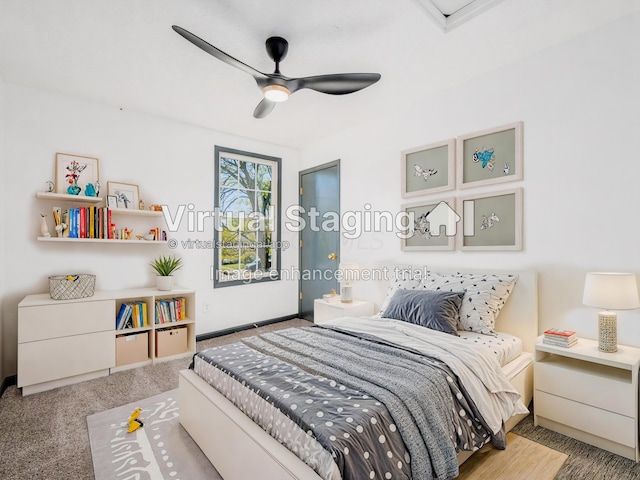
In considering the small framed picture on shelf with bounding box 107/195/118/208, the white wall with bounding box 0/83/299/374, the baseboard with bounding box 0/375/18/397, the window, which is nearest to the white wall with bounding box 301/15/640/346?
the window

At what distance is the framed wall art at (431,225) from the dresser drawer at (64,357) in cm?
315

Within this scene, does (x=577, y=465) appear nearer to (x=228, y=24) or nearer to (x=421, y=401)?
(x=421, y=401)

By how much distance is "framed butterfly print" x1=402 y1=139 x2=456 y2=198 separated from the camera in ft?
10.5

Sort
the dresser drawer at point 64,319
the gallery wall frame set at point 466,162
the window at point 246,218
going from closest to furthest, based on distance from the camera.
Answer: the dresser drawer at point 64,319 → the gallery wall frame set at point 466,162 → the window at point 246,218

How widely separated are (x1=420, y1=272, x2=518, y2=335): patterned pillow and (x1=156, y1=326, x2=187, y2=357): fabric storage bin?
2.78 metres

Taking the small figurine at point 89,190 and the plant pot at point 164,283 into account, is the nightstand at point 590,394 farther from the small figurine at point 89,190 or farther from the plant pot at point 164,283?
the small figurine at point 89,190

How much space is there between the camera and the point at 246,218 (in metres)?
4.66

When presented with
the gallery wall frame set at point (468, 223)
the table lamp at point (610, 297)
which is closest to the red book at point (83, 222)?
the gallery wall frame set at point (468, 223)

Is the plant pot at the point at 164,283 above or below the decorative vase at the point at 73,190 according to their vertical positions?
below

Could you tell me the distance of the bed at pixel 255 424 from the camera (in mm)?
1362

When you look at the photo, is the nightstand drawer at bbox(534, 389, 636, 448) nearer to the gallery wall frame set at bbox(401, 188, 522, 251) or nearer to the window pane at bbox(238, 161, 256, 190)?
the gallery wall frame set at bbox(401, 188, 522, 251)

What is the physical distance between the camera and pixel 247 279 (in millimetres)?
4605

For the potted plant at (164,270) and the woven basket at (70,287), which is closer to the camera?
the woven basket at (70,287)

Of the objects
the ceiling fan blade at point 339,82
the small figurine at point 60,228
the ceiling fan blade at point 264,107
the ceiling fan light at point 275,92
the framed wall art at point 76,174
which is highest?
the ceiling fan blade at point 339,82
